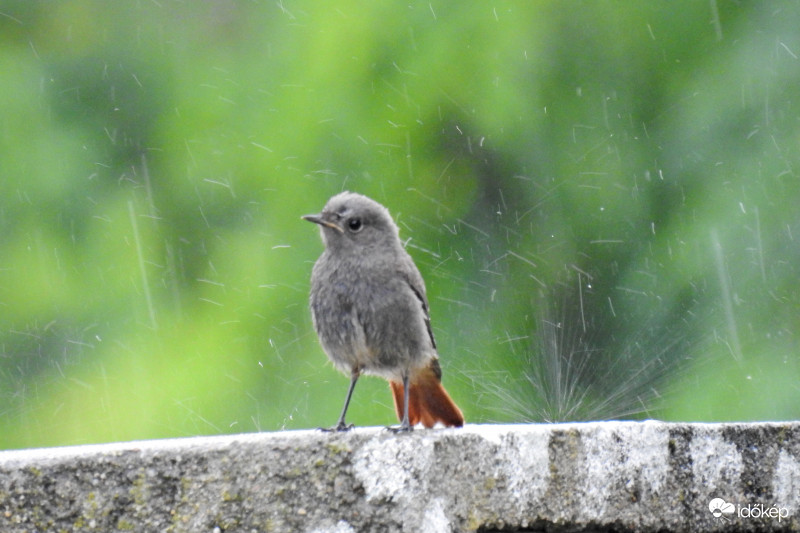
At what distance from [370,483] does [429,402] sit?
1.15 meters

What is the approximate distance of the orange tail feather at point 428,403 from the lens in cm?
320

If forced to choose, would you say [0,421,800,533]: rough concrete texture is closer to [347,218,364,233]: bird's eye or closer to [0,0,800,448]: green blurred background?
[347,218,364,233]: bird's eye

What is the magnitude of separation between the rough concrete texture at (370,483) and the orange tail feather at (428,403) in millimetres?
767

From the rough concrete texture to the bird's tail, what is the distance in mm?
767

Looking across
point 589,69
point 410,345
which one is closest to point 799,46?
point 589,69

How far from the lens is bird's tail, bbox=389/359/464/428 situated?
126 inches

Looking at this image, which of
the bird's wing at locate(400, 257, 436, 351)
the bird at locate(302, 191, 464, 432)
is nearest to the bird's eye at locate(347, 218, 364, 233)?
the bird at locate(302, 191, 464, 432)

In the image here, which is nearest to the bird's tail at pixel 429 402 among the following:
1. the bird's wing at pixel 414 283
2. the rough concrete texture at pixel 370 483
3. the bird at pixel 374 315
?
the bird at pixel 374 315

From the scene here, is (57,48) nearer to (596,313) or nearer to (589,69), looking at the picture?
(589,69)

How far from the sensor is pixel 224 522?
6.63 feet

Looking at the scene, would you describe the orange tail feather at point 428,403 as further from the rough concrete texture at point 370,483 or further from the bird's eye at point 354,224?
the rough concrete texture at point 370,483

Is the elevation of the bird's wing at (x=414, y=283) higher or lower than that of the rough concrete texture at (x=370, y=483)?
higher

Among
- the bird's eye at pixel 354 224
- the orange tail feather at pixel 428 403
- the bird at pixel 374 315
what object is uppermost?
the bird's eye at pixel 354 224

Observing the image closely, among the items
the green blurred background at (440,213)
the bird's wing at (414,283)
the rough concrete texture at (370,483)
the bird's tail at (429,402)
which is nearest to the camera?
the rough concrete texture at (370,483)
